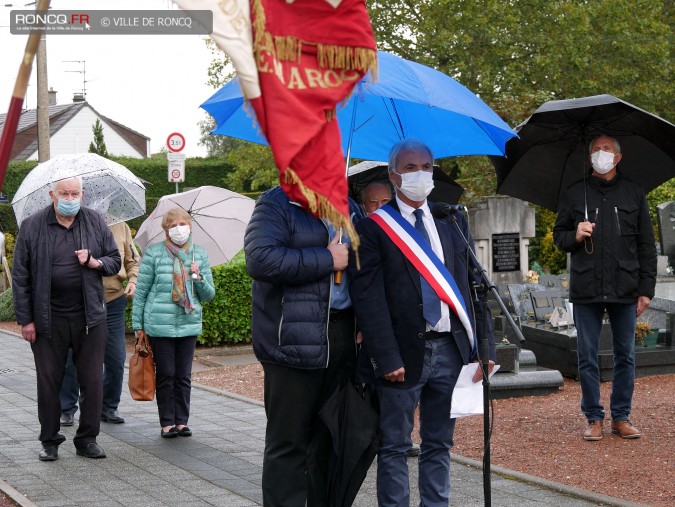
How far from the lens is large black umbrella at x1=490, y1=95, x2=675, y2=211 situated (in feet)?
26.4

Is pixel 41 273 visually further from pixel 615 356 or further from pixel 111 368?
pixel 615 356

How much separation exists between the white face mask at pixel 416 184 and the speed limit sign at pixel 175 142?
1973 centimetres

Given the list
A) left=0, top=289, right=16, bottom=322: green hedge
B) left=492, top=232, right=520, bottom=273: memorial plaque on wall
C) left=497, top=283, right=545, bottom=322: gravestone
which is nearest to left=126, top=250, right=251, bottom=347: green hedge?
left=497, top=283, right=545, bottom=322: gravestone

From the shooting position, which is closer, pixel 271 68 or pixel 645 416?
pixel 271 68

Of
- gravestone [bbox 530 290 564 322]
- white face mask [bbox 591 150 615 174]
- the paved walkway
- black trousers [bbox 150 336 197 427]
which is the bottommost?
the paved walkway

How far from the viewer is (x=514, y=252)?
19.9 m

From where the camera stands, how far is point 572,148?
841 cm

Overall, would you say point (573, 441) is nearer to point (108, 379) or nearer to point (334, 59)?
point (108, 379)

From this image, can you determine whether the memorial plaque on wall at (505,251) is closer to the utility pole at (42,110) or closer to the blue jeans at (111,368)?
the utility pole at (42,110)

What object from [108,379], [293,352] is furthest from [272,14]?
[108,379]

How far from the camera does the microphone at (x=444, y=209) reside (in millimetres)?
5457

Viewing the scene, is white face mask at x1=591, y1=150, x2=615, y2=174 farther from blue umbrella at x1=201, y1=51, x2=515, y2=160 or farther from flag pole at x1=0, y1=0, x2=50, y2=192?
flag pole at x1=0, y1=0, x2=50, y2=192

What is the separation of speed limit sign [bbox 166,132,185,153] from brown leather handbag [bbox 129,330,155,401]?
16549 mm

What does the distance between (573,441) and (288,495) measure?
3503 mm
